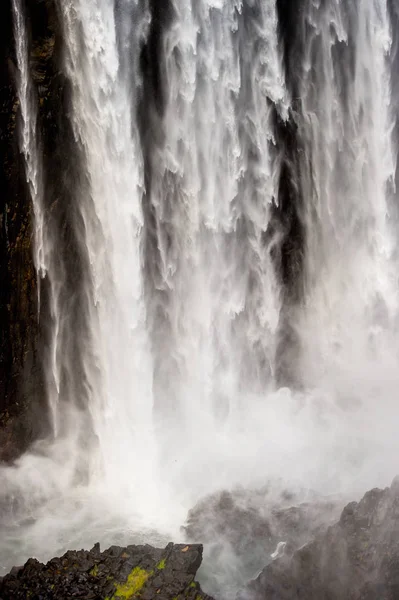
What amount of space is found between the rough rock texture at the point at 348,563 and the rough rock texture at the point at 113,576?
995 millimetres

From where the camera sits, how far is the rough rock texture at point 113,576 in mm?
9664

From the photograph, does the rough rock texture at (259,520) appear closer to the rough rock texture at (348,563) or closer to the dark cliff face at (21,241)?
the rough rock texture at (348,563)

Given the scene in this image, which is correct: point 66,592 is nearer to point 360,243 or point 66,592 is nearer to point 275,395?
point 275,395

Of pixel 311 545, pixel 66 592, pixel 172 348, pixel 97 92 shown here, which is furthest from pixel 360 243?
pixel 66 592

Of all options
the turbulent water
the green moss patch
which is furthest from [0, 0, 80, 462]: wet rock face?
the green moss patch

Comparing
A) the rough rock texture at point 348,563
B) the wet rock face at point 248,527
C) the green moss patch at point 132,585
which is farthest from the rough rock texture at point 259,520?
the green moss patch at point 132,585

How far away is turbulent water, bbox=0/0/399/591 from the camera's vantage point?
14.1m

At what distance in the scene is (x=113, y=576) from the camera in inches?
394

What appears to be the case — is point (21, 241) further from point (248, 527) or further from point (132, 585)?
point (132, 585)

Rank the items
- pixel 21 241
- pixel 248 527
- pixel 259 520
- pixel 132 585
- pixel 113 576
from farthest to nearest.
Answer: pixel 21 241
pixel 259 520
pixel 248 527
pixel 113 576
pixel 132 585

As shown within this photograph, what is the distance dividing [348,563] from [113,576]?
3293 millimetres

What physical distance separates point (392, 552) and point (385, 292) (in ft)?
29.2

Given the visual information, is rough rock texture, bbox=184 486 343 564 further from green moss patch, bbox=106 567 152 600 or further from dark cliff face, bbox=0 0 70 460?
dark cliff face, bbox=0 0 70 460

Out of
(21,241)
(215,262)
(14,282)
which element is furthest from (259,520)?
(21,241)
